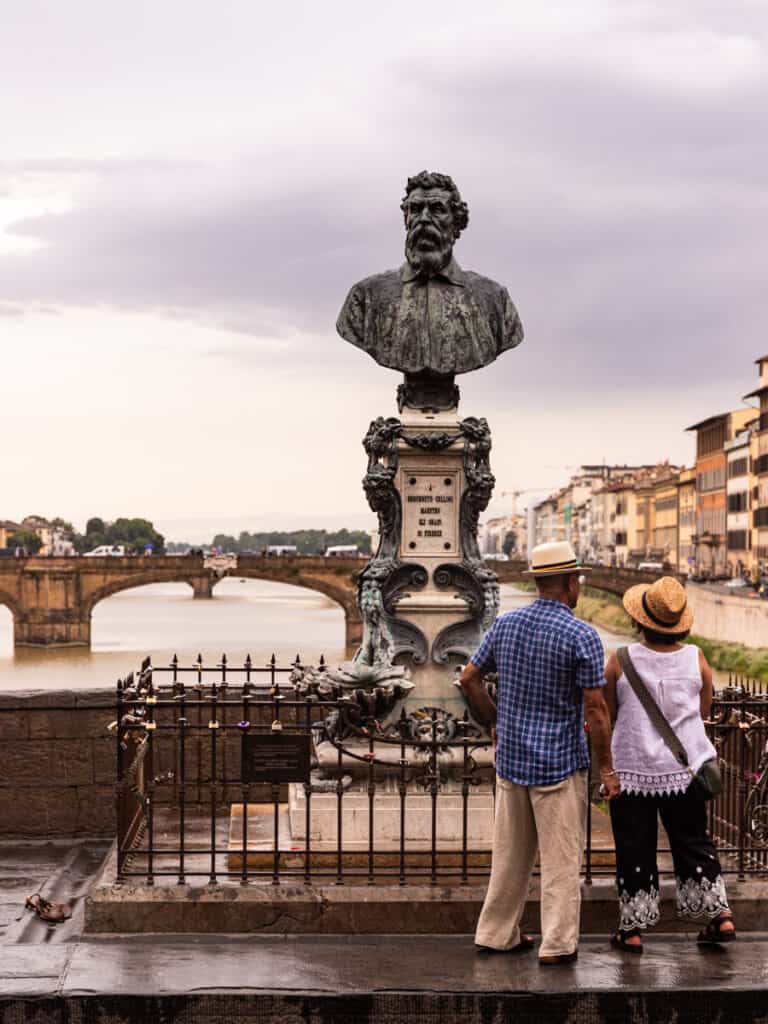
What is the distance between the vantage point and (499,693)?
5605 millimetres

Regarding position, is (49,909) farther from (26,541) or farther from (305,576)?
(26,541)

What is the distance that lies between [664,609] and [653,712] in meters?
0.39

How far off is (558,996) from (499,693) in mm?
1102

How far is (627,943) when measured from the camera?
590cm

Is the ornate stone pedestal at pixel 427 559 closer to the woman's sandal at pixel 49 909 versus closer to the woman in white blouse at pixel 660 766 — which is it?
the woman's sandal at pixel 49 909

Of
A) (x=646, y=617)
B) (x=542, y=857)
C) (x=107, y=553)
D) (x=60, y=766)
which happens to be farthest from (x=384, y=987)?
(x=107, y=553)

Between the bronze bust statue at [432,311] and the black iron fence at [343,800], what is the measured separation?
188 centimetres

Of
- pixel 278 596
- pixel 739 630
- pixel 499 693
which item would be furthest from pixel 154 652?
pixel 278 596

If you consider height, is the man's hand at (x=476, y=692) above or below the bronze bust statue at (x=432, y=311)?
below

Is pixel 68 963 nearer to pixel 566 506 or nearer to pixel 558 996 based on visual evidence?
pixel 558 996

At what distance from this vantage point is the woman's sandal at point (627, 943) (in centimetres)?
588

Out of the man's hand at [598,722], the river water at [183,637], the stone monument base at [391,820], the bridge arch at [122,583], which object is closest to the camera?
the man's hand at [598,722]

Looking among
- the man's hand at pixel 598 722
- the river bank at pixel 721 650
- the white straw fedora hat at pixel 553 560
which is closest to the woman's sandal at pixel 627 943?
the man's hand at pixel 598 722

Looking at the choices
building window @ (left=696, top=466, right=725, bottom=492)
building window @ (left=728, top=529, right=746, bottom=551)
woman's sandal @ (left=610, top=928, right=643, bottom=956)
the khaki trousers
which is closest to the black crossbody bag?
the khaki trousers
